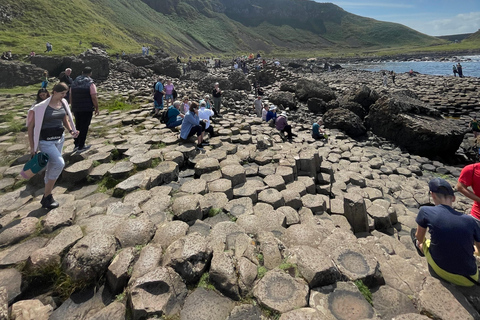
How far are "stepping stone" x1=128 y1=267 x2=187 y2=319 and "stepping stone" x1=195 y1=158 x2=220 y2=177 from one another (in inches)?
131

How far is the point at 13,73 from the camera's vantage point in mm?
16375

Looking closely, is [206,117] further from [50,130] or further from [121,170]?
[50,130]

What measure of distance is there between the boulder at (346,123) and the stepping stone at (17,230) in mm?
14412

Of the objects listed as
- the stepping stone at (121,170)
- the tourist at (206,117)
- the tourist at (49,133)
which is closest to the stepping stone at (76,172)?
the stepping stone at (121,170)

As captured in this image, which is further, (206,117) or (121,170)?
(206,117)

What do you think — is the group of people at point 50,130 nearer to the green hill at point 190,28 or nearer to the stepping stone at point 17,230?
the stepping stone at point 17,230

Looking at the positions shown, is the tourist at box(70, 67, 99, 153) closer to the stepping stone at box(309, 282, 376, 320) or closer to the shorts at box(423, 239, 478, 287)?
the stepping stone at box(309, 282, 376, 320)

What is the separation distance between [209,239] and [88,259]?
155cm

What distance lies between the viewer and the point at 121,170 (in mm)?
5516

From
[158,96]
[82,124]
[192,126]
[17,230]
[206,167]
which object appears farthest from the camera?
[158,96]

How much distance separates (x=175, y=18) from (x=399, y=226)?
502 feet

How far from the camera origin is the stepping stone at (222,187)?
513cm

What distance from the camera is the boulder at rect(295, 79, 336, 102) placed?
1967 centimetres

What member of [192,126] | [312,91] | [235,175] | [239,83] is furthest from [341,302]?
[239,83]
